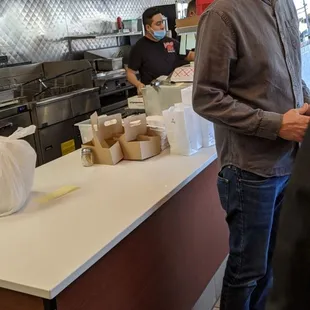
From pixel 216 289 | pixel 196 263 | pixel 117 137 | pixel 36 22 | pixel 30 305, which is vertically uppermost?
pixel 36 22

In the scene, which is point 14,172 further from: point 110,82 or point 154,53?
point 110,82

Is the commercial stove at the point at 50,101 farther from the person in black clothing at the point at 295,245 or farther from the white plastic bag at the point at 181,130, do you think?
the person in black clothing at the point at 295,245

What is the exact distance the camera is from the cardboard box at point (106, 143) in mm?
2043

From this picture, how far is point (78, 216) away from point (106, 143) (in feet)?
2.01

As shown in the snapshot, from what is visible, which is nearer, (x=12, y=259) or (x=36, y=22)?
(x=12, y=259)

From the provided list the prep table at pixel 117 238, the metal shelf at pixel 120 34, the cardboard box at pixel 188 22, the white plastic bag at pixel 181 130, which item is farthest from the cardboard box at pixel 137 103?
the metal shelf at pixel 120 34

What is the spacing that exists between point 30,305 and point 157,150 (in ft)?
3.49

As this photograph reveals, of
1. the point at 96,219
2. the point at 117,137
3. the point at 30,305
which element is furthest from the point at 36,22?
the point at 30,305

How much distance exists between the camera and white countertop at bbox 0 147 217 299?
1230 millimetres

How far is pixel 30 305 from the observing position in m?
1.21

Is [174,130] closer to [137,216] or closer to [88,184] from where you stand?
[88,184]

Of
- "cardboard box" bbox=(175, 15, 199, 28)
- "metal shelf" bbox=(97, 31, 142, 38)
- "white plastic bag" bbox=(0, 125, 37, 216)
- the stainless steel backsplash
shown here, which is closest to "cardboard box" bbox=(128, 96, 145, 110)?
"cardboard box" bbox=(175, 15, 199, 28)

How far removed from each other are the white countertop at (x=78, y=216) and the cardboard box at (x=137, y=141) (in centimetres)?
4

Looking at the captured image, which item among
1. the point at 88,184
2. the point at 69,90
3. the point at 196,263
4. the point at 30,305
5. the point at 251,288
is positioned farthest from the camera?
the point at 69,90
